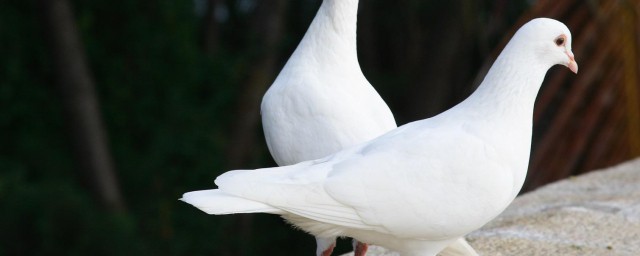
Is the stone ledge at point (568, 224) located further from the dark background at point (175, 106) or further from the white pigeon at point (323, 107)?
the dark background at point (175, 106)

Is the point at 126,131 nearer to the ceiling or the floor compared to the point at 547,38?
nearer to the ceiling

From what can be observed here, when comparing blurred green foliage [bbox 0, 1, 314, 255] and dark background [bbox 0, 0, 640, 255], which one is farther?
blurred green foliage [bbox 0, 1, 314, 255]

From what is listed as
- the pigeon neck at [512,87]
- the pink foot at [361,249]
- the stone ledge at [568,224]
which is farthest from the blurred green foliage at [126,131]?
the pigeon neck at [512,87]

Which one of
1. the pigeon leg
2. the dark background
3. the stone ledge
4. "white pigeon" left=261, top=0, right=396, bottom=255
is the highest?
the dark background

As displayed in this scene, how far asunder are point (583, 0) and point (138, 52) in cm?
293

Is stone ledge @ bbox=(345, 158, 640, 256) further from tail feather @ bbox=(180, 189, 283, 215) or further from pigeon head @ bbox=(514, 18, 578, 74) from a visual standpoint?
tail feather @ bbox=(180, 189, 283, 215)

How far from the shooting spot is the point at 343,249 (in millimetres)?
8062

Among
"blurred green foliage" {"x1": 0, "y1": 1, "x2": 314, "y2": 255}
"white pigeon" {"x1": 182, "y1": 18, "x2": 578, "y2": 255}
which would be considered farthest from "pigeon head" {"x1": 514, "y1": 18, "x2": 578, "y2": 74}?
"blurred green foliage" {"x1": 0, "y1": 1, "x2": 314, "y2": 255}

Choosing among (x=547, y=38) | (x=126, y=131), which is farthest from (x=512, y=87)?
(x=126, y=131)

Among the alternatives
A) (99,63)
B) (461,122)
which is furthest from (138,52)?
(461,122)

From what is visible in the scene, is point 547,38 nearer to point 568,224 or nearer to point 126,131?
point 568,224

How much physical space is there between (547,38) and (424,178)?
0.51 metres

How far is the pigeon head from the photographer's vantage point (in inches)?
114

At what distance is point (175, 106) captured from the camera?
7.21 meters
